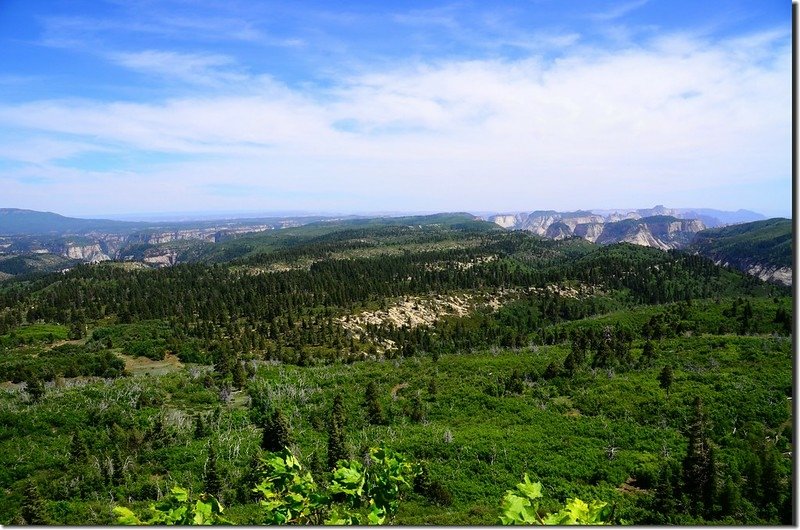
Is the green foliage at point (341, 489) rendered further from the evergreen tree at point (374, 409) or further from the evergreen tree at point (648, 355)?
the evergreen tree at point (648, 355)

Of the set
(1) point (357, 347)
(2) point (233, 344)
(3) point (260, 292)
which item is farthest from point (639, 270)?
(2) point (233, 344)

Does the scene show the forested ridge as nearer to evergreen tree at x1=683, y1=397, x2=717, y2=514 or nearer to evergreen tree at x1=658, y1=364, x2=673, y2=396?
evergreen tree at x1=683, y1=397, x2=717, y2=514

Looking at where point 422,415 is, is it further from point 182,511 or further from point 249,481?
point 182,511

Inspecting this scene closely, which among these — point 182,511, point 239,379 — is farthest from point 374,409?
point 182,511

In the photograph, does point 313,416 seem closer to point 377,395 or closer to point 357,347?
point 377,395

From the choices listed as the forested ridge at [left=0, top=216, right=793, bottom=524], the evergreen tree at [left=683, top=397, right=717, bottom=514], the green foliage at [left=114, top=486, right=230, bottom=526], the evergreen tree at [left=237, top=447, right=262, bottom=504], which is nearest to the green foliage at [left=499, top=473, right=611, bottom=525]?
the forested ridge at [left=0, top=216, right=793, bottom=524]

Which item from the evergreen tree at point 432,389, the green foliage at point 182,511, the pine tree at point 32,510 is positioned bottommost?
the evergreen tree at point 432,389

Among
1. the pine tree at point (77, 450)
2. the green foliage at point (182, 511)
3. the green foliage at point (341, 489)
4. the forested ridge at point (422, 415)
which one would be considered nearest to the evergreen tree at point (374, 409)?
the forested ridge at point (422, 415)

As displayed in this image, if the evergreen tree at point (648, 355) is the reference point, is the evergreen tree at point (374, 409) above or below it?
below

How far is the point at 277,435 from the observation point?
95.6 ft

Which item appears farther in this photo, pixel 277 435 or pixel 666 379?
pixel 666 379

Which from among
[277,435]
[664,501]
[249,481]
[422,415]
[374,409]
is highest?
Result: [664,501]

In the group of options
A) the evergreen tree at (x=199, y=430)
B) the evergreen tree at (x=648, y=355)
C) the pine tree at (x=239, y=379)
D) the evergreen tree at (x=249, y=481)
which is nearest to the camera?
the evergreen tree at (x=249, y=481)

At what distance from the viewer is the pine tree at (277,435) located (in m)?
28.6
